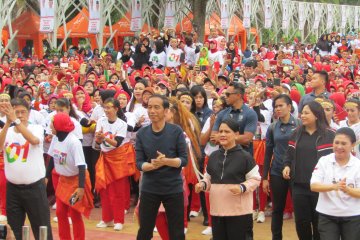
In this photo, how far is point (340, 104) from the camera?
1179 centimetres

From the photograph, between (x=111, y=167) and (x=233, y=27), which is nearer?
(x=111, y=167)

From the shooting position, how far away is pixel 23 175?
27.7 ft

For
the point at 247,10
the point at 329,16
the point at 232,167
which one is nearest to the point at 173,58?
the point at 232,167

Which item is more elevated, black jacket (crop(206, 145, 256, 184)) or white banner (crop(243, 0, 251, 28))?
white banner (crop(243, 0, 251, 28))

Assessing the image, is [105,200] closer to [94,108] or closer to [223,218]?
[94,108]

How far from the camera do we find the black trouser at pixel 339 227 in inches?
293

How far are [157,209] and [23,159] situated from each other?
1519 mm

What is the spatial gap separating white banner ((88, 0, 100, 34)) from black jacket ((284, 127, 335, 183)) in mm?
20663

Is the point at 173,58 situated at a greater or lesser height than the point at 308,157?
greater

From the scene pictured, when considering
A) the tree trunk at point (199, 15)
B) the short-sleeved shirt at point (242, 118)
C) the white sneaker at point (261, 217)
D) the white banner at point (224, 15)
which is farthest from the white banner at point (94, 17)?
the short-sleeved shirt at point (242, 118)

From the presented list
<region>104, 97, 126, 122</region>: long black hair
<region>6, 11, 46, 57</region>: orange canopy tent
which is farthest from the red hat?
<region>6, 11, 46, 57</region>: orange canopy tent

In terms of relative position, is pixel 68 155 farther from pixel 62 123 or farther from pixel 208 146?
pixel 208 146

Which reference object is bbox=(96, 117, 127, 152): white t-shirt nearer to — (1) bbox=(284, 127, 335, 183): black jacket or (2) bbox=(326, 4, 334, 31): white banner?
(1) bbox=(284, 127, 335, 183): black jacket

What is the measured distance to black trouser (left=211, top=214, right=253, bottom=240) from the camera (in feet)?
25.6
